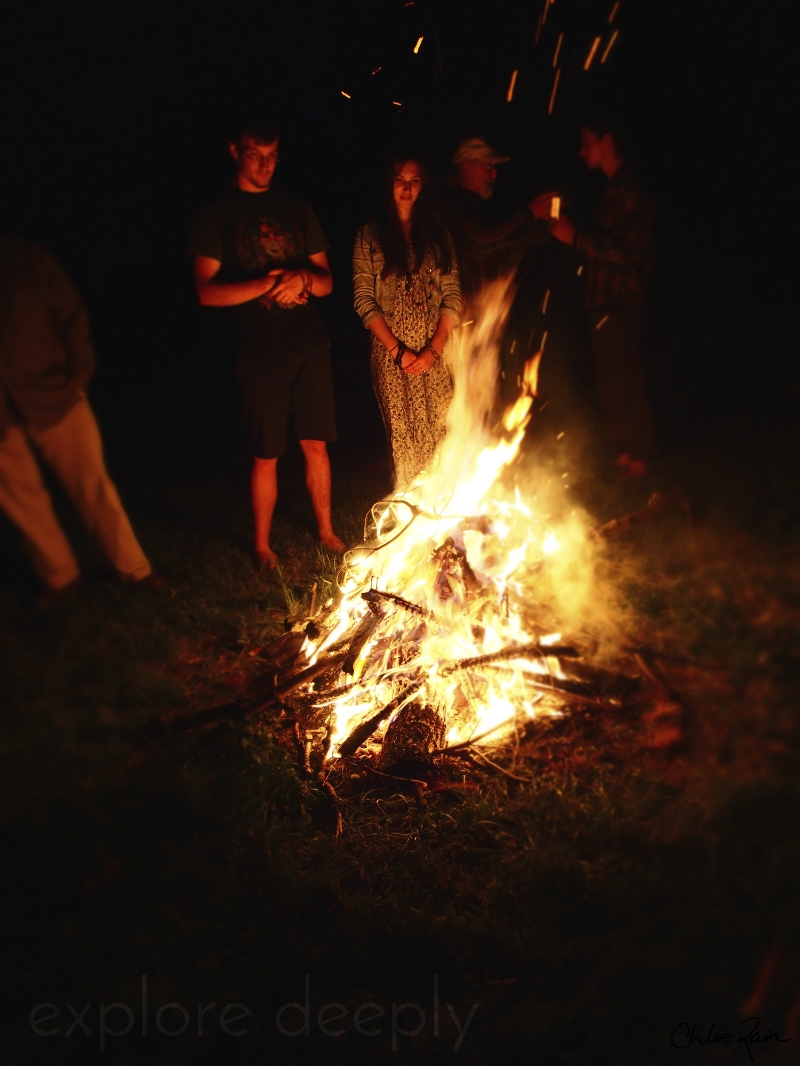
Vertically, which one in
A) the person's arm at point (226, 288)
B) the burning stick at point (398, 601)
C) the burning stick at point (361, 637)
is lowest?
the burning stick at point (361, 637)

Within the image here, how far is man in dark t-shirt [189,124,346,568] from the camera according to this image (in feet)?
13.8

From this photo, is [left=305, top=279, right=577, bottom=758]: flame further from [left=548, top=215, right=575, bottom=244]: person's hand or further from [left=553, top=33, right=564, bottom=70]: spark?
[left=553, top=33, right=564, bottom=70]: spark

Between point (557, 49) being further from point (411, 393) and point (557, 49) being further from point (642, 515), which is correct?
point (642, 515)

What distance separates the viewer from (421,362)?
15.5 feet

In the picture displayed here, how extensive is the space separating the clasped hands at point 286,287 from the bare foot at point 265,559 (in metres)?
1.66

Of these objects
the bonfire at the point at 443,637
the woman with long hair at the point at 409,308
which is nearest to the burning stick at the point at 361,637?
the bonfire at the point at 443,637

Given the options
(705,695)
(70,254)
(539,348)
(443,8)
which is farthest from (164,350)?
(705,695)

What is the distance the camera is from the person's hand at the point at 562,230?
17.0 ft

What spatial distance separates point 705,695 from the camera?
329cm

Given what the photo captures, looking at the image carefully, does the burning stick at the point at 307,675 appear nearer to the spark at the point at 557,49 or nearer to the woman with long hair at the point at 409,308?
the woman with long hair at the point at 409,308

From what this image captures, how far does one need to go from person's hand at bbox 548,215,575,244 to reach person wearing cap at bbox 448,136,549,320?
9 centimetres

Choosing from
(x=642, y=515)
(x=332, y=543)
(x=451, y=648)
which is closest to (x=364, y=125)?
(x=332, y=543)

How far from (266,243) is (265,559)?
2032 mm

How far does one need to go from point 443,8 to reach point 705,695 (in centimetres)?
905
